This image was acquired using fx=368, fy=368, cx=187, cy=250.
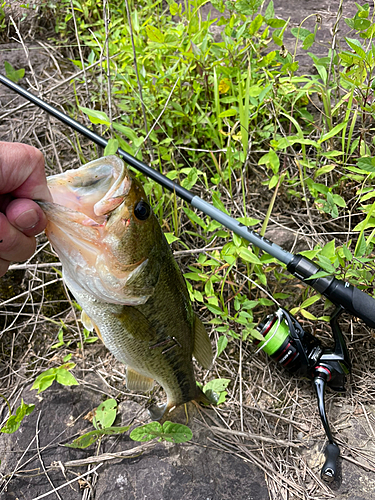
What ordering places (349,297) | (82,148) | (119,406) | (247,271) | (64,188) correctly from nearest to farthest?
(64,188) < (349,297) < (119,406) < (247,271) < (82,148)

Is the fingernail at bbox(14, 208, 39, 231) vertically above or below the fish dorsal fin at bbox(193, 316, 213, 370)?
above

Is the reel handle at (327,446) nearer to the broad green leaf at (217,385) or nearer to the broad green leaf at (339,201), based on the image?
the broad green leaf at (217,385)

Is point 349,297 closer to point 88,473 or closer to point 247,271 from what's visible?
point 247,271

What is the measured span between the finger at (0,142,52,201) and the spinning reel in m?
1.55

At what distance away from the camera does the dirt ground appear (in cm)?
199

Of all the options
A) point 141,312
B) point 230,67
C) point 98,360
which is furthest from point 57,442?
point 230,67

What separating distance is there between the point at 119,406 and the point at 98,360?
0.35 m

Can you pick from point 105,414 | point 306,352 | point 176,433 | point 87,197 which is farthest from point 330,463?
point 87,197

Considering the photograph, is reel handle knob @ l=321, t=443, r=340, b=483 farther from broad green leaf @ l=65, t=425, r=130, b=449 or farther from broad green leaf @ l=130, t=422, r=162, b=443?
broad green leaf @ l=65, t=425, r=130, b=449

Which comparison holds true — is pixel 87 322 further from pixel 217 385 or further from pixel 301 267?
pixel 301 267

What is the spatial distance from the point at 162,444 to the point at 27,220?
1541 mm

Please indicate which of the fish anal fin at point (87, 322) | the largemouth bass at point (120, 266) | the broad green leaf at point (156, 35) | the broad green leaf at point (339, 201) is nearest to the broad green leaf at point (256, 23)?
the broad green leaf at point (156, 35)

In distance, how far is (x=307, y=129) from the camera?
119 inches

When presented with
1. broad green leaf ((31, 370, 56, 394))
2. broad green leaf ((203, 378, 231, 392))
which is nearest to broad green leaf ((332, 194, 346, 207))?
broad green leaf ((203, 378, 231, 392))
